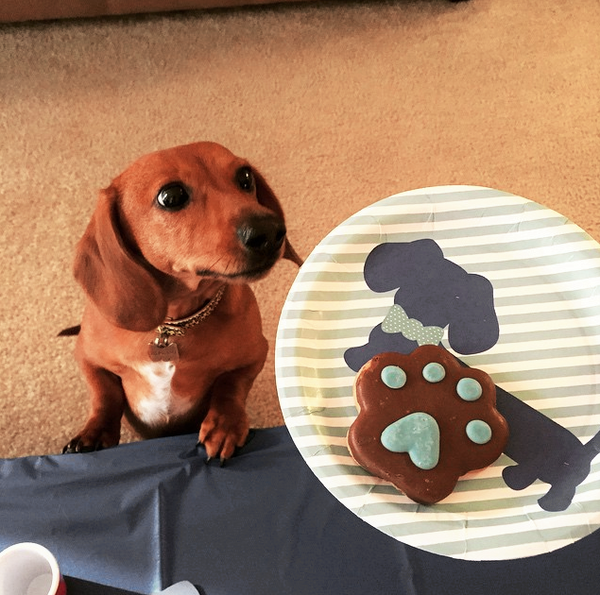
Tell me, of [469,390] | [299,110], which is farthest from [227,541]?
[299,110]

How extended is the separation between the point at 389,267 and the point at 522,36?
64.9 inches

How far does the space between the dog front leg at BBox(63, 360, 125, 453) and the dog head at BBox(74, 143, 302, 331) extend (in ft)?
0.87

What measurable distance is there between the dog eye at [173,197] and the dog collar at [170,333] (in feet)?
0.69

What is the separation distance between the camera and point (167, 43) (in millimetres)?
2109

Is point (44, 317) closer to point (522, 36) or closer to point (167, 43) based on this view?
point (167, 43)

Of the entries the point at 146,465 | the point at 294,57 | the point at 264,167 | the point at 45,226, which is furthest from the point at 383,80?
the point at 146,465

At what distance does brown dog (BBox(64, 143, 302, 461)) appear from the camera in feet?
3.29

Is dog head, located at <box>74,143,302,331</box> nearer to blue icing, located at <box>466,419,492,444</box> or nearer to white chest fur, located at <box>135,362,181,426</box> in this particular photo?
white chest fur, located at <box>135,362,181,426</box>

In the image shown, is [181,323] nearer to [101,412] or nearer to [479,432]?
[101,412]

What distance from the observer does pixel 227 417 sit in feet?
3.83

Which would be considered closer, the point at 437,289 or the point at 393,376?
the point at 393,376

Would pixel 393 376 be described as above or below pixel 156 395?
above

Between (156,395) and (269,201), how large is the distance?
17.4 inches

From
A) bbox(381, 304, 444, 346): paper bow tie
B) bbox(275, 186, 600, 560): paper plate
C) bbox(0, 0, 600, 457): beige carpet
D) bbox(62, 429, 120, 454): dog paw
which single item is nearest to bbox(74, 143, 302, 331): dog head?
bbox(275, 186, 600, 560): paper plate
